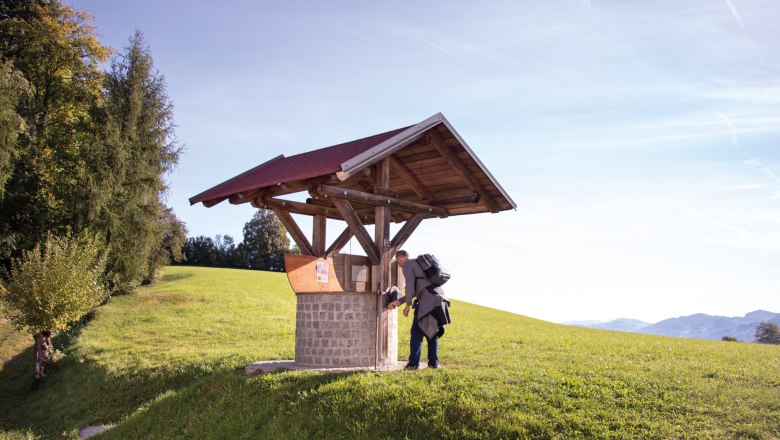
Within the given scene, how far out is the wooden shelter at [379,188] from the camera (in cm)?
1216

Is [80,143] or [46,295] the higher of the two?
[80,143]

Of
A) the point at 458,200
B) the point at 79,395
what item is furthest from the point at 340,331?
the point at 79,395

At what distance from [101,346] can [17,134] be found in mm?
11966

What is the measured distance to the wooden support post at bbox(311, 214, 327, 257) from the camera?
1437 cm

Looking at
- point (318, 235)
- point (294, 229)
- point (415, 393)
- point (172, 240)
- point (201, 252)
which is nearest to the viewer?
point (415, 393)

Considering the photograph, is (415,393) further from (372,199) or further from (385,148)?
(385,148)

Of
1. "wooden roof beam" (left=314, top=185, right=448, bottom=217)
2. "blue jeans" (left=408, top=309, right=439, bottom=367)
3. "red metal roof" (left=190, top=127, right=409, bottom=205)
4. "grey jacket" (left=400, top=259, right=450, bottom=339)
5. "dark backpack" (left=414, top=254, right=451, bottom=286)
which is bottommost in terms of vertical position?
"blue jeans" (left=408, top=309, right=439, bottom=367)

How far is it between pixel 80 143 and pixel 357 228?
22886 millimetres

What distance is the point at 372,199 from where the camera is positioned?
41.2ft

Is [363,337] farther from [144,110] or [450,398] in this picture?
[144,110]

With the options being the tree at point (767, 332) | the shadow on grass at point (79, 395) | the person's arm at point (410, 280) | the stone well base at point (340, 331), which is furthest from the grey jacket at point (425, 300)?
the tree at point (767, 332)

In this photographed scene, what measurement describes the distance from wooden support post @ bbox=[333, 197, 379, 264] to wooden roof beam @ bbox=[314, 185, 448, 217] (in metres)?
0.17

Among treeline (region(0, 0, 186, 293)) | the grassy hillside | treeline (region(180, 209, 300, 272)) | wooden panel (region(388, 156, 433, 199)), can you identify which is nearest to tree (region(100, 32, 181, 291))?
treeline (region(0, 0, 186, 293))

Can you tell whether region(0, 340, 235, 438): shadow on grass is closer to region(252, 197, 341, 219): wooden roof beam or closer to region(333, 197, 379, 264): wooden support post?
region(252, 197, 341, 219): wooden roof beam
